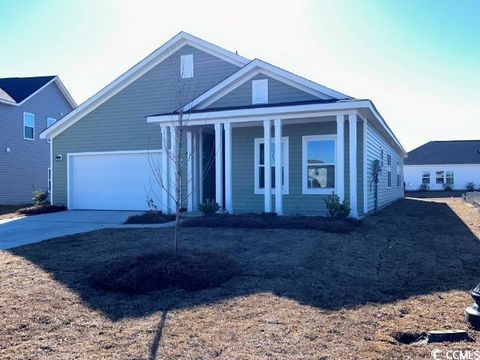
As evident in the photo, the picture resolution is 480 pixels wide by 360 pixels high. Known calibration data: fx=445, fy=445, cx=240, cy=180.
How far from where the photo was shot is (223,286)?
604cm

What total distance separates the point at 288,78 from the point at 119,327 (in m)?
10.4

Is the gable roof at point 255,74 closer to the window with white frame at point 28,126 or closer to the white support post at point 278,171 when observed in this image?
the white support post at point 278,171

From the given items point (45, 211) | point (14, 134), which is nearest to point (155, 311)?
point (45, 211)

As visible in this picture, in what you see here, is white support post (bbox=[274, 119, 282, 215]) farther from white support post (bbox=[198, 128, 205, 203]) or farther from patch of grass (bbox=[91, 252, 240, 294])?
patch of grass (bbox=[91, 252, 240, 294])

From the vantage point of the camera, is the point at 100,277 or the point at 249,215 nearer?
the point at 100,277

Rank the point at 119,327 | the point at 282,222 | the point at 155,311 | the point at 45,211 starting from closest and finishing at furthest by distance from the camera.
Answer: the point at 119,327, the point at 155,311, the point at 282,222, the point at 45,211

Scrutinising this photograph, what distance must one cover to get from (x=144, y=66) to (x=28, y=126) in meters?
11.3

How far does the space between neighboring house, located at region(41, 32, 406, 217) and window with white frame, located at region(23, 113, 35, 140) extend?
7589 millimetres

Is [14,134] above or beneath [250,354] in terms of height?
above

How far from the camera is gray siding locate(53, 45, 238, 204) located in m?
16.5

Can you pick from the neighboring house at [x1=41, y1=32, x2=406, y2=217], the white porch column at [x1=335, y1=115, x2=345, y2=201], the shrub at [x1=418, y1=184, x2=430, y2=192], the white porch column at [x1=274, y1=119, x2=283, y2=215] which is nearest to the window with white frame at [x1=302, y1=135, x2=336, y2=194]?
the neighboring house at [x1=41, y1=32, x2=406, y2=217]

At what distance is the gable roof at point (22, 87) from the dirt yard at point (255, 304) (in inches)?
696

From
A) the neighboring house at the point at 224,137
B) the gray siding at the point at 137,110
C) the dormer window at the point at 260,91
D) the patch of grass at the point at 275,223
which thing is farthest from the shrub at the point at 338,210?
the gray siding at the point at 137,110

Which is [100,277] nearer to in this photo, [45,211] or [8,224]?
[8,224]
